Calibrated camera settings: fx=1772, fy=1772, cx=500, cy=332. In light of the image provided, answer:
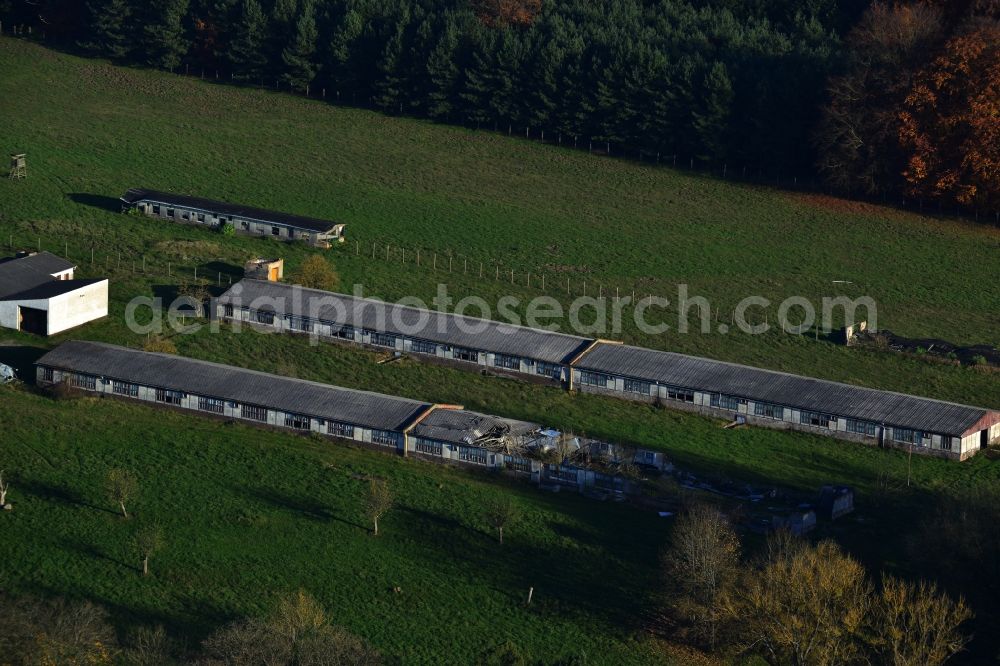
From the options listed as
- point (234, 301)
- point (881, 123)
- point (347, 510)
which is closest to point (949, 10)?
point (881, 123)

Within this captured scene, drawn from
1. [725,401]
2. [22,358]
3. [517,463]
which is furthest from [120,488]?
[725,401]

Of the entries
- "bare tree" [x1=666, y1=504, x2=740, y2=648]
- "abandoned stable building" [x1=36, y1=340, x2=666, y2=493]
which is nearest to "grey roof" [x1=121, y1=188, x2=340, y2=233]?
"abandoned stable building" [x1=36, y1=340, x2=666, y2=493]

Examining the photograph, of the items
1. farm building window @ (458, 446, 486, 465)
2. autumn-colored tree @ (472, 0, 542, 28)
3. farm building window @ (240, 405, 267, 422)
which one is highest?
autumn-colored tree @ (472, 0, 542, 28)

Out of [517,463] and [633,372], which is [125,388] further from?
[633,372]

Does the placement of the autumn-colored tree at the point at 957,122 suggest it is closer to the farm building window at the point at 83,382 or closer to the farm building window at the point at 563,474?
the farm building window at the point at 563,474

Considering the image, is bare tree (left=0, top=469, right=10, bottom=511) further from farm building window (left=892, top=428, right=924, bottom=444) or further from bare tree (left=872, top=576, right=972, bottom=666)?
farm building window (left=892, top=428, right=924, bottom=444)
